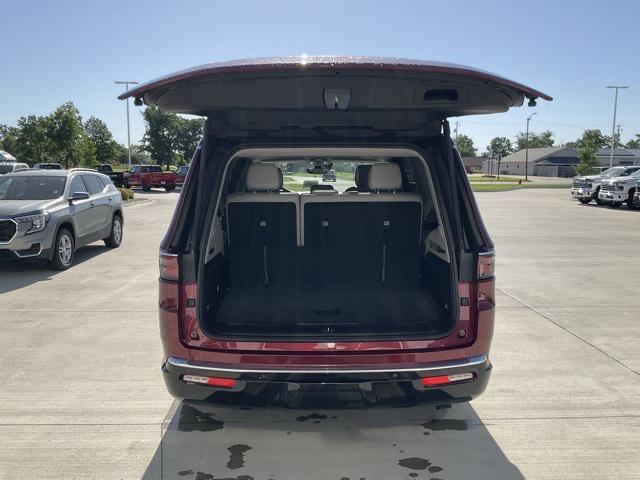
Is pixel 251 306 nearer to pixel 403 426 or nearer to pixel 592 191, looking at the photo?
pixel 403 426

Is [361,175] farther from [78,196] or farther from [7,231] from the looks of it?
[78,196]

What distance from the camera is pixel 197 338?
2.99m

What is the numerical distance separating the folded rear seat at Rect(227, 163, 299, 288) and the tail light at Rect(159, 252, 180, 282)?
4.31ft

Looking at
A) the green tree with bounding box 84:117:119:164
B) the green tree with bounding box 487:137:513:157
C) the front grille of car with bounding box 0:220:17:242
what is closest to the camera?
the front grille of car with bounding box 0:220:17:242

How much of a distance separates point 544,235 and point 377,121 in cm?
1137

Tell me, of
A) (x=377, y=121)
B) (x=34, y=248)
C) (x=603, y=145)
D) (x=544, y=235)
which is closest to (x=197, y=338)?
(x=377, y=121)

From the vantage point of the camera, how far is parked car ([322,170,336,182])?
5.39m

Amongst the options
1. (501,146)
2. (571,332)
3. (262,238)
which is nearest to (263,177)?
(262,238)

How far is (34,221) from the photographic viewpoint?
26.2ft

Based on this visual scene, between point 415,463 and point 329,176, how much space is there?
10.2 feet

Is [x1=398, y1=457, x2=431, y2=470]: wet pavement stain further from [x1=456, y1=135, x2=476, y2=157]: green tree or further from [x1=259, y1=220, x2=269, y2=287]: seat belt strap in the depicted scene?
[x1=456, y1=135, x2=476, y2=157]: green tree

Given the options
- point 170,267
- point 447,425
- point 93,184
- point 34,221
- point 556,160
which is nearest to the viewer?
point 170,267

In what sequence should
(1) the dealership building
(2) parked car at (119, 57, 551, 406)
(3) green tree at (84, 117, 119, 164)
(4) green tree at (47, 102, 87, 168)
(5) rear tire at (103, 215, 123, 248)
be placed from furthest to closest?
(1) the dealership building, (3) green tree at (84, 117, 119, 164), (4) green tree at (47, 102, 87, 168), (5) rear tire at (103, 215, 123, 248), (2) parked car at (119, 57, 551, 406)

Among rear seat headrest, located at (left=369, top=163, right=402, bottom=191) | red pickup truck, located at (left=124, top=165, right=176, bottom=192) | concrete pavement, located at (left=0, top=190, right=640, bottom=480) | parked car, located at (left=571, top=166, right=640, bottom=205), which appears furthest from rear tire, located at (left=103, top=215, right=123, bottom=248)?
red pickup truck, located at (left=124, top=165, right=176, bottom=192)
